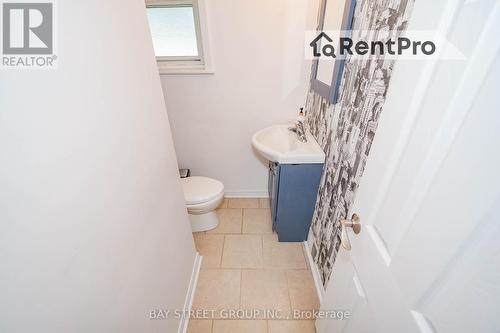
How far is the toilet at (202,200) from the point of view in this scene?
163 cm

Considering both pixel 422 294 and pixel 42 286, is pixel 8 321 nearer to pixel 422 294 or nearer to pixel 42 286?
pixel 42 286

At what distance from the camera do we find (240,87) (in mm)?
1753

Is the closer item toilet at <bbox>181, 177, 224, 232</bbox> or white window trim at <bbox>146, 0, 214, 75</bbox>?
white window trim at <bbox>146, 0, 214, 75</bbox>

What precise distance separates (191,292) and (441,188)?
1.47m

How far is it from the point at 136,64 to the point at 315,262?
1.56 metres


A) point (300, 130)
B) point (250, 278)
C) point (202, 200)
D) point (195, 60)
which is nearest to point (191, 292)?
point (250, 278)

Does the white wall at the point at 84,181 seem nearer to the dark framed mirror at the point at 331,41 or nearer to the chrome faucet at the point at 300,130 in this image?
the dark framed mirror at the point at 331,41

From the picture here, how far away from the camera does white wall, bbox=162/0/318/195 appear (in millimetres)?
1515

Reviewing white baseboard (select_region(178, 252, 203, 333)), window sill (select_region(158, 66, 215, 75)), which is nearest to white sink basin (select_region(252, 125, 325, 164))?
window sill (select_region(158, 66, 215, 75))

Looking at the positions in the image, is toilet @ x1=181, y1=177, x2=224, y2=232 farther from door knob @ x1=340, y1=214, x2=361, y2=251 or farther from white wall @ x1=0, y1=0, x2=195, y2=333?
door knob @ x1=340, y1=214, x2=361, y2=251

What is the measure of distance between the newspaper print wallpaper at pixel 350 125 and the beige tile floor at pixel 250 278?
0.21 m

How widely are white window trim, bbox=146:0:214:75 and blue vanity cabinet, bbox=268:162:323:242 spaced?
0.97m

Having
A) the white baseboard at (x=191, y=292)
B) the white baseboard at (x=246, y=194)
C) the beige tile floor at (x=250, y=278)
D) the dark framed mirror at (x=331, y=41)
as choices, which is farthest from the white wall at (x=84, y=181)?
the white baseboard at (x=246, y=194)

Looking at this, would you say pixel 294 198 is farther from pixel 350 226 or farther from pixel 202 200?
pixel 350 226
